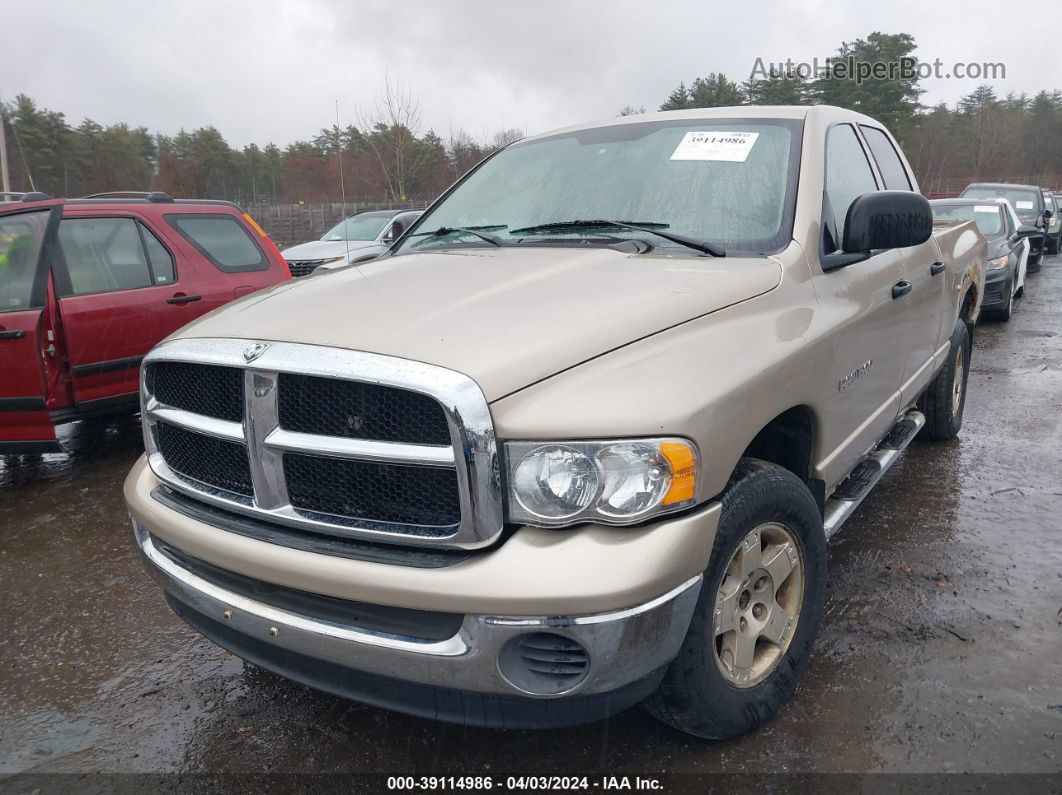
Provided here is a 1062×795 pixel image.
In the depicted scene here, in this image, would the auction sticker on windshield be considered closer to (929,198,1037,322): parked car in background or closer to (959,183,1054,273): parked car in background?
(929,198,1037,322): parked car in background

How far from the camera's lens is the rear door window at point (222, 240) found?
5.93 meters

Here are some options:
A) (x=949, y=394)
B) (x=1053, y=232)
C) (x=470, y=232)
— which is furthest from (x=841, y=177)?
(x=1053, y=232)

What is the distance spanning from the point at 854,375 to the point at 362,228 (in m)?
12.4

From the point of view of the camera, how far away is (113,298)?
5266mm

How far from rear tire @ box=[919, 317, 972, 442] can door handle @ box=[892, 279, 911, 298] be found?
1.42m

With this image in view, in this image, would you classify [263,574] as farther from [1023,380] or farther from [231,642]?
[1023,380]

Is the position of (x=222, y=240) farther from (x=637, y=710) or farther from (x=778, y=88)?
(x=778, y=88)

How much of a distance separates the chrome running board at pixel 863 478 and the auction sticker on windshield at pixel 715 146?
4.56 feet

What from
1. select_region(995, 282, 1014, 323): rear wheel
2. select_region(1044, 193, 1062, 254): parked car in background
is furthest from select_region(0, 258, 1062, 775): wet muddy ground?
select_region(1044, 193, 1062, 254): parked car in background

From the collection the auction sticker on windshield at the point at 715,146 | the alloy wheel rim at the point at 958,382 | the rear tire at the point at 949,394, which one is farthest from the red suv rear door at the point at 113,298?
the alloy wheel rim at the point at 958,382

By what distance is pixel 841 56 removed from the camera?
1449 inches

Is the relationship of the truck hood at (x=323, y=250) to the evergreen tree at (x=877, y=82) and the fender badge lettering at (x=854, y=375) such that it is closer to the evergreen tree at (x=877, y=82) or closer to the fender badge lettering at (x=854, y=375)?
the fender badge lettering at (x=854, y=375)

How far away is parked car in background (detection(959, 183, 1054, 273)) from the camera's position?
49.0 feet

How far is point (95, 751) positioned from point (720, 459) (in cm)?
213
